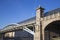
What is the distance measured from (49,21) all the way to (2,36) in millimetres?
20414

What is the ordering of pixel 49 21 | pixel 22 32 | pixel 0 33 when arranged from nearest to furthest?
pixel 49 21 < pixel 22 32 < pixel 0 33

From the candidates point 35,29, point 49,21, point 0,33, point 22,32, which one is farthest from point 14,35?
point 49,21

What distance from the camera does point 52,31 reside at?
2302 cm

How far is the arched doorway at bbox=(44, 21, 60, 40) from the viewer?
22.0 meters

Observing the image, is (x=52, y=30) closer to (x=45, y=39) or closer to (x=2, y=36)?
(x=45, y=39)

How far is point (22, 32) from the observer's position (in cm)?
3197

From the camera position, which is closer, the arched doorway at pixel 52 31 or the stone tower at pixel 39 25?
the stone tower at pixel 39 25

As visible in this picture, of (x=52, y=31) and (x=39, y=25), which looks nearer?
(x=39, y=25)

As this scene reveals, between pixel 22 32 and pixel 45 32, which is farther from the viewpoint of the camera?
pixel 22 32

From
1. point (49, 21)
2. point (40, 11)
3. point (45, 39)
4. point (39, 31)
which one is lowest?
point (45, 39)

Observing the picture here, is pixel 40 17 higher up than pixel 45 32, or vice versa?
pixel 40 17

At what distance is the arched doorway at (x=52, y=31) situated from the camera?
2202 centimetres

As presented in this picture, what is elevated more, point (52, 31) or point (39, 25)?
point (39, 25)

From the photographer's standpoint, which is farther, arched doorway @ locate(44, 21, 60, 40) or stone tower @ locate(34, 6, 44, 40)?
arched doorway @ locate(44, 21, 60, 40)
